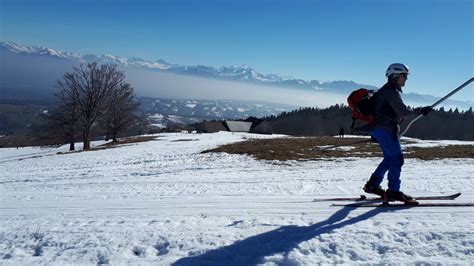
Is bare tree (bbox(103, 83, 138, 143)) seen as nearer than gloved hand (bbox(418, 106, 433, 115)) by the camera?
No

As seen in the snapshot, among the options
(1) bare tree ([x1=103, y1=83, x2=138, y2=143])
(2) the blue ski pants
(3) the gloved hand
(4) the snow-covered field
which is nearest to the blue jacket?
(2) the blue ski pants

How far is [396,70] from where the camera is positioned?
648 cm

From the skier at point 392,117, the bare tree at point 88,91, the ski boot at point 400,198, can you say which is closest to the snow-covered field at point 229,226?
the ski boot at point 400,198

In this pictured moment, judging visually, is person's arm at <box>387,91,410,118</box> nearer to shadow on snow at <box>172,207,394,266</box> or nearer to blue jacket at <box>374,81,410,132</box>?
blue jacket at <box>374,81,410,132</box>

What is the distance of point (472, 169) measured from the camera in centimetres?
1220

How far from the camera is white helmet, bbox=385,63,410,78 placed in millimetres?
6449

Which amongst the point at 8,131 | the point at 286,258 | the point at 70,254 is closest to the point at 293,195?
the point at 286,258

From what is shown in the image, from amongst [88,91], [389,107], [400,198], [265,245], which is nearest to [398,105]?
[389,107]

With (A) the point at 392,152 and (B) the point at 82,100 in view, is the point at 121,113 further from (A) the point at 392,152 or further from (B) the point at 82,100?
(A) the point at 392,152

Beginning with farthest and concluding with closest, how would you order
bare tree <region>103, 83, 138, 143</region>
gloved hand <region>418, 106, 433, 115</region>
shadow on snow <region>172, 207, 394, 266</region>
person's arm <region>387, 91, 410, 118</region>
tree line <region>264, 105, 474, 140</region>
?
tree line <region>264, 105, 474, 140</region> → bare tree <region>103, 83, 138, 143</region> → gloved hand <region>418, 106, 433, 115</region> → person's arm <region>387, 91, 410, 118</region> → shadow on snow <region>172, 207, 394, 266</region>

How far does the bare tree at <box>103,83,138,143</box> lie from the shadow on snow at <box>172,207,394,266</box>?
44028 mm

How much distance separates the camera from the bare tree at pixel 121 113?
47.5 metres

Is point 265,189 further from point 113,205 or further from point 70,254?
point 70,254

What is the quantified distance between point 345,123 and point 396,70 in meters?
101
